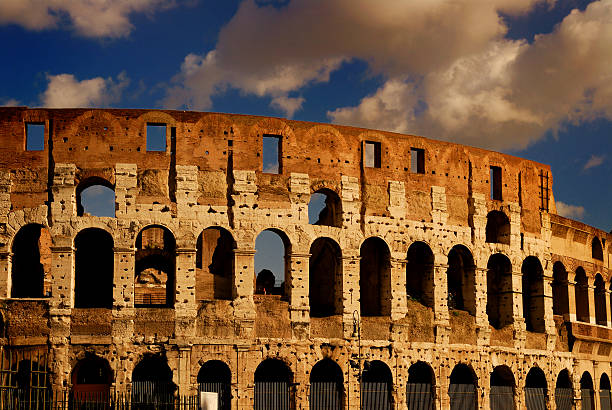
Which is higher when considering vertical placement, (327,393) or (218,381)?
(218,381)

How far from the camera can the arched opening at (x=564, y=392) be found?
33.8m

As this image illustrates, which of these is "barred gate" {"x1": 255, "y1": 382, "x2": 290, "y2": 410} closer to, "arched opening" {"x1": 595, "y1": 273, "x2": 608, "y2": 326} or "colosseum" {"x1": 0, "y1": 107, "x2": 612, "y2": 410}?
"colosseum" {"x1": 0, "y1": 107, "x2": 612, "y2": 410}

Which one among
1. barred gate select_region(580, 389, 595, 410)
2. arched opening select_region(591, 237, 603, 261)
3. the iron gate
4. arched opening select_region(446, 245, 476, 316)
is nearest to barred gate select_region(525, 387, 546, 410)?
barred gate select_region(580, 389, 595, 410)

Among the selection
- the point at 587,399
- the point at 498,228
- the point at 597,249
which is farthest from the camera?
the point at 597,249

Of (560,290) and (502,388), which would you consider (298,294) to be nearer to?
(502,388)

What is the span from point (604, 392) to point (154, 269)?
59.2 ft

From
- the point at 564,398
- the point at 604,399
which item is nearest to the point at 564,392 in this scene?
the point at 564,398

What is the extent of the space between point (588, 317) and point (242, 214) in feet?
52.7

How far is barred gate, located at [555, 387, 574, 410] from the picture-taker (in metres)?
33.7

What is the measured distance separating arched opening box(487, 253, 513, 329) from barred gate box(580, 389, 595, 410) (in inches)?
200

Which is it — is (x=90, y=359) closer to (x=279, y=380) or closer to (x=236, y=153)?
(x=279, y=380)

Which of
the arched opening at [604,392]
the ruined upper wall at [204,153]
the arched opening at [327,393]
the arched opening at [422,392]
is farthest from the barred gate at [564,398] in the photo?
the arched opening at [327,393]

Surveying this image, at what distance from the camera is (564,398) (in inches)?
1339

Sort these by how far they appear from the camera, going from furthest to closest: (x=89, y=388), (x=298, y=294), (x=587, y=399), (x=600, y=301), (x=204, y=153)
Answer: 1. (x=600, y=301)
2. (x=587, y=399)
3. (x=298, y=294)
4. (x=204, y=153)
5. (x=89, y=388)
